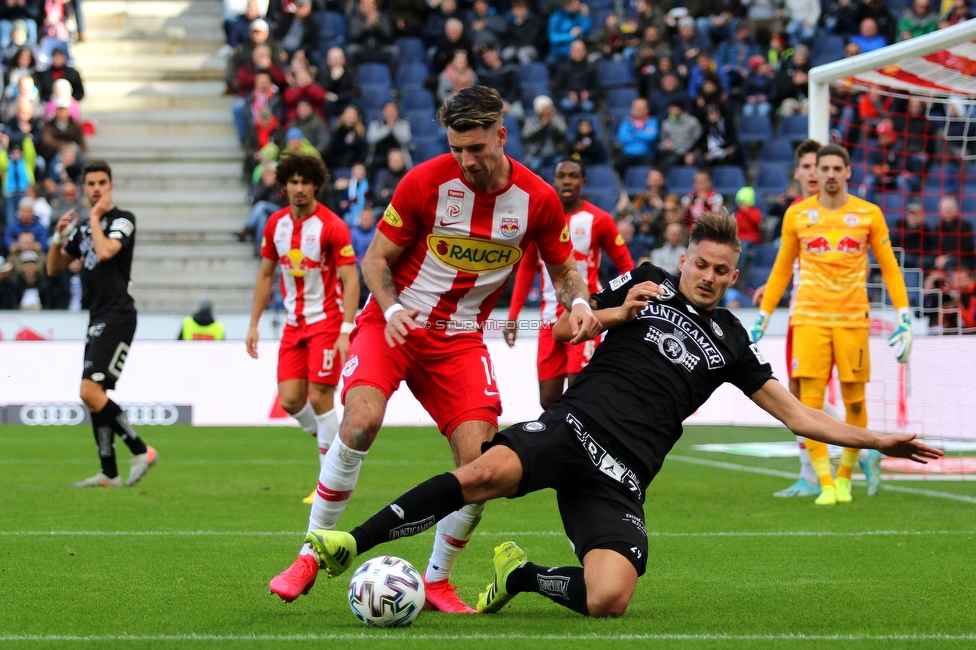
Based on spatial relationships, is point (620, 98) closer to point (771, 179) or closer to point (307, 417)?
point (771, 179)

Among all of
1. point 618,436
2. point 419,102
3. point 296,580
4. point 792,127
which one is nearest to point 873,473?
point 618,436

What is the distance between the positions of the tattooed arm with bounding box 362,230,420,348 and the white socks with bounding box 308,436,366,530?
1.71 ft

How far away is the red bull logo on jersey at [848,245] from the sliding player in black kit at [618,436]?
3961 mm

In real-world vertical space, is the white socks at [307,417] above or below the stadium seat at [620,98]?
below

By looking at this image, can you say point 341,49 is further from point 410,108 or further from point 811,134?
point 811,134

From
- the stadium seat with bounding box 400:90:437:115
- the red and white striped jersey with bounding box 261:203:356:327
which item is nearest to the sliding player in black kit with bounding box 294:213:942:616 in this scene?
the red and white striped jersey with bounding box 261:203:356:327

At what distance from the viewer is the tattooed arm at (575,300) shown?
5219 millimetres

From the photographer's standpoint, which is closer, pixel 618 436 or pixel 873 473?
pixel 618 436

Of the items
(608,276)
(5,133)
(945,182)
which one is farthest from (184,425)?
(945,182)

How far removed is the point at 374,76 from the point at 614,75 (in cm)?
429

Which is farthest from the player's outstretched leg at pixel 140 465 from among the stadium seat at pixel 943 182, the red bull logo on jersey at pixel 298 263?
the stadium seat at pixel 943 182

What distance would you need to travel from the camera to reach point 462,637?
4.68 meters

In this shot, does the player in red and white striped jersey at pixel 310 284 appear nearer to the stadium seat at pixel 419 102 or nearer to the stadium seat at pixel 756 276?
the stadium seat at pixel 756 276

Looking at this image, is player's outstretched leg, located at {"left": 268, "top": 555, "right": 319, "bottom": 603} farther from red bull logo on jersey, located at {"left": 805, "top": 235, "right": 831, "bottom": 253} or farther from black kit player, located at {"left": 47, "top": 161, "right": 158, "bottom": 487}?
red bull logo on jersey, located at {"left": 805, "top": 235, "right": 831, "bottom": 253}
